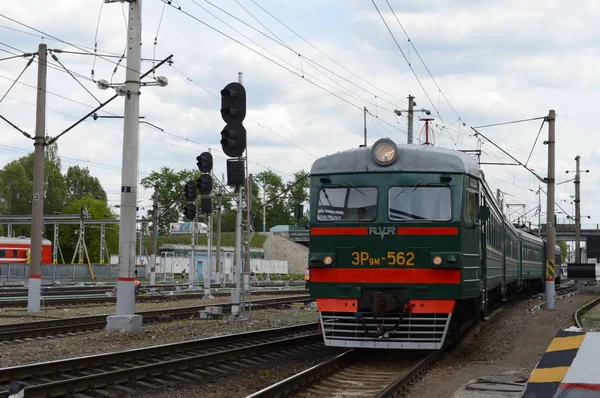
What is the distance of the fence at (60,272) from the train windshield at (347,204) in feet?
130

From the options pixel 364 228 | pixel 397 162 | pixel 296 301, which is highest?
pixel 397 162

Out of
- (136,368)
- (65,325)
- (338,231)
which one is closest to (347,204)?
(338,231)

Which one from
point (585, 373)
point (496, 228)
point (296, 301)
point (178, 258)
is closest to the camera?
point (585, 373)

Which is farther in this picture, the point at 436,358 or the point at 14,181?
the point at 14,181

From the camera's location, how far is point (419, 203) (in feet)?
39.6

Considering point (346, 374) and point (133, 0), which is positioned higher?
point (133, 0)

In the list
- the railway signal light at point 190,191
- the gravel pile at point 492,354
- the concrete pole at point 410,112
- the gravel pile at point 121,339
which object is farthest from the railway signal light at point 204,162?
the concrete pole at point 410,112

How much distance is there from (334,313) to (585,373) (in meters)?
7.29

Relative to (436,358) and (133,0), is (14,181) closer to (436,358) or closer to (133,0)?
(133,0)

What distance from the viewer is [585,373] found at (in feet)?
A: 16.2

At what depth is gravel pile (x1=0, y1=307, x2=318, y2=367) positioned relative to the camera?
13.0 m

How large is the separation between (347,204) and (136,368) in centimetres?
403

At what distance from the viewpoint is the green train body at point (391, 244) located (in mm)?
11664

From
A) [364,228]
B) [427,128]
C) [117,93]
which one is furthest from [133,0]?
[427,128]
